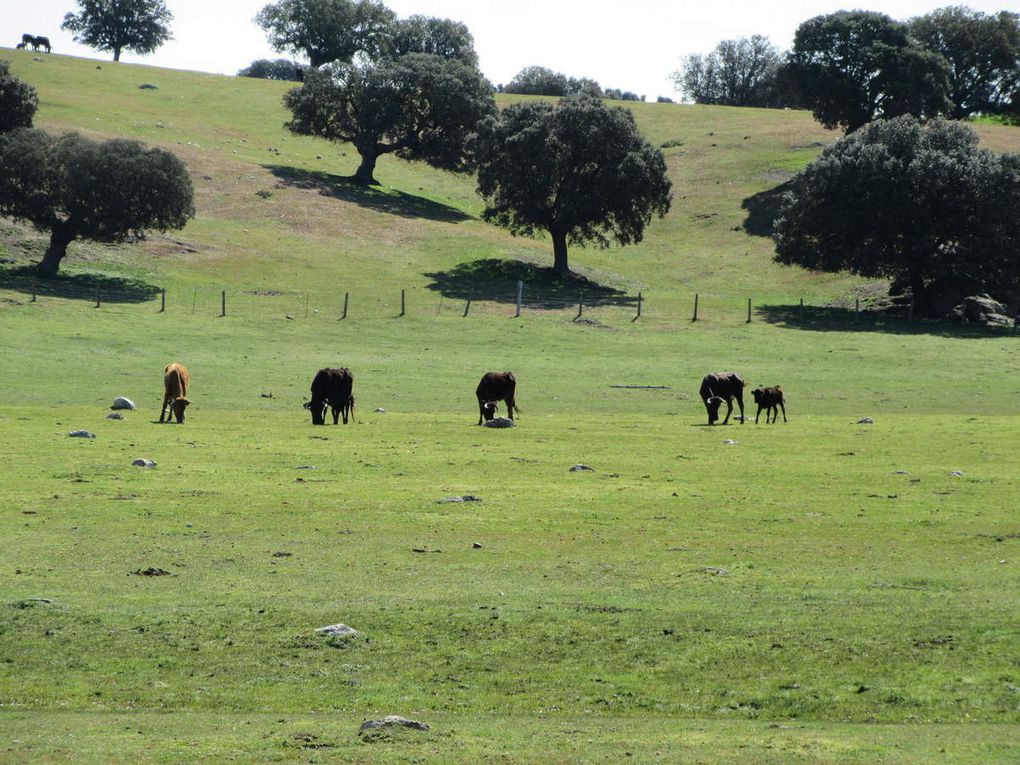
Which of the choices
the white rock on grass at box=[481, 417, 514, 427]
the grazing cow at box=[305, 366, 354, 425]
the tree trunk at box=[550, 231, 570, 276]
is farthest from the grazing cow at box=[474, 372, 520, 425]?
the tree trunk at box=[550, 231, 570, 276]

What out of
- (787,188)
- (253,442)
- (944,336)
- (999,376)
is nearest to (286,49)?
(787,188)

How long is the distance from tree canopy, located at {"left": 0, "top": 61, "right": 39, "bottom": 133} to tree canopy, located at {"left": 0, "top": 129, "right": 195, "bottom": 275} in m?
6.45

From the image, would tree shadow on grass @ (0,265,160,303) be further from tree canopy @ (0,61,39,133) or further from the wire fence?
tree canopy @ (0,61,39,133)

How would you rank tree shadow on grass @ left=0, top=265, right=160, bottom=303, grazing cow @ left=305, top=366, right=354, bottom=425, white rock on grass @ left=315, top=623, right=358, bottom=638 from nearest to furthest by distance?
white rock on grass @ left=315, top=623, right=358, bottom=638 < grazing cow @ left=305, top=366, right=354, bottom=425 < tree shadow on grass @ left=0, top=265, right=160, bottom=303

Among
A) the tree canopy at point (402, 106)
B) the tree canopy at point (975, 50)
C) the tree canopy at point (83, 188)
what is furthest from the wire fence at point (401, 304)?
the tree canopy at point (975, 50)

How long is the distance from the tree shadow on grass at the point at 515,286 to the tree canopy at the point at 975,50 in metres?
66.9

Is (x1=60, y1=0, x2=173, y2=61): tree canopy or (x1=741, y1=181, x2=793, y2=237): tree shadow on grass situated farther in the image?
(x1=60, y1=0, x2=173, y2=61): tree canopy

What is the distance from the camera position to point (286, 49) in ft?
511

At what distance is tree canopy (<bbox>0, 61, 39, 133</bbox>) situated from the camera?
75.6 meters

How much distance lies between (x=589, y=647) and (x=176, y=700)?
4203 millimetres

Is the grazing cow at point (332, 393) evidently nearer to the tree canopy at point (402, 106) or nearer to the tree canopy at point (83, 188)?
the tree canopy at point (83, 188)

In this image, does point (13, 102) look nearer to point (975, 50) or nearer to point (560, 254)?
point (560, 254)

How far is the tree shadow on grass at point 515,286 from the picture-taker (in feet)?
241

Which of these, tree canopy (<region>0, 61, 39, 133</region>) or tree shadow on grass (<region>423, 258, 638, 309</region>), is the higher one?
tree canopy (<region>0, 61, 39, 133</region>)
